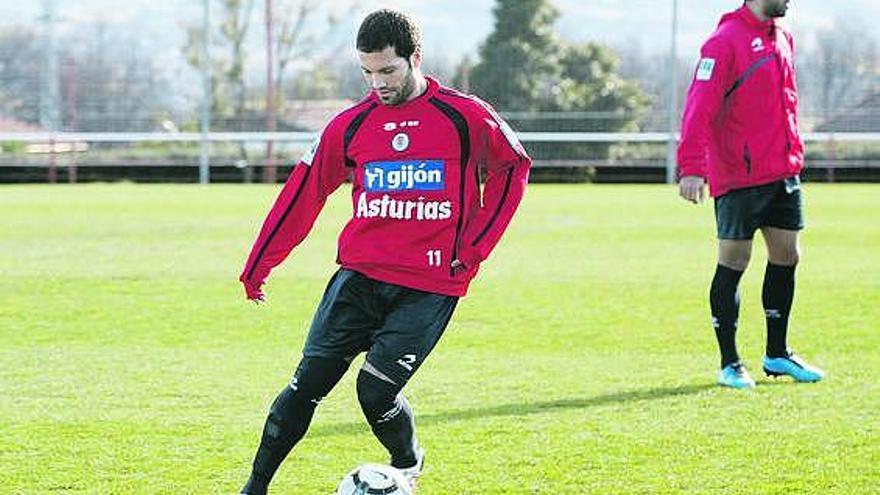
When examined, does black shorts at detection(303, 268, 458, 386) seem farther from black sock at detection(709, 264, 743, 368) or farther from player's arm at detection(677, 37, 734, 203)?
black sock at detection(709, 264, 743, 368)

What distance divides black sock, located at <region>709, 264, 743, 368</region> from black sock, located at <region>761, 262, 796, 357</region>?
26 cm

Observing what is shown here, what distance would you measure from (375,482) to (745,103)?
11.8ft

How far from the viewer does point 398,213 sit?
5406 mm

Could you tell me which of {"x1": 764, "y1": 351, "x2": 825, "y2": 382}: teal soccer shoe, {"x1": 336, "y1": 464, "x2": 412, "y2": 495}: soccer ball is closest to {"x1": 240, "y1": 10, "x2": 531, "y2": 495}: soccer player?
Answer: {"x1": 336, "y1": 464, "x2": 412, "y2": 495}: soccer ball

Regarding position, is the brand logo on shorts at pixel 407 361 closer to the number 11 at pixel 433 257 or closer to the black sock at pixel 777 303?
the number 11 at pixel 433 257

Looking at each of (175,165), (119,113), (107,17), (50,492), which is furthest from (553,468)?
(107,17)

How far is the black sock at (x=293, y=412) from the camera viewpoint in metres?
5.38

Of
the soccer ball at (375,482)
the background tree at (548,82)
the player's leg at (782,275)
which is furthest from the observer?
the background tree at (548,82)

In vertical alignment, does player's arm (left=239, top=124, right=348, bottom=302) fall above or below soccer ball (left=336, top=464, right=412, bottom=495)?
above

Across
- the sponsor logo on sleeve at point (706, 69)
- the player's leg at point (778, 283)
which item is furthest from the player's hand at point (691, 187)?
the player's leg at point (778, 283)

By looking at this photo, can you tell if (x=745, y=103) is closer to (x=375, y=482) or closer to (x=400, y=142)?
(x=400, y=142)

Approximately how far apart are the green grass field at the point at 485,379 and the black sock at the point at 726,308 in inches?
10.3

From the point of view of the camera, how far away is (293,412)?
17.6 feet

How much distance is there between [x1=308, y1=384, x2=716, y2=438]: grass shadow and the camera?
703 centimetres
